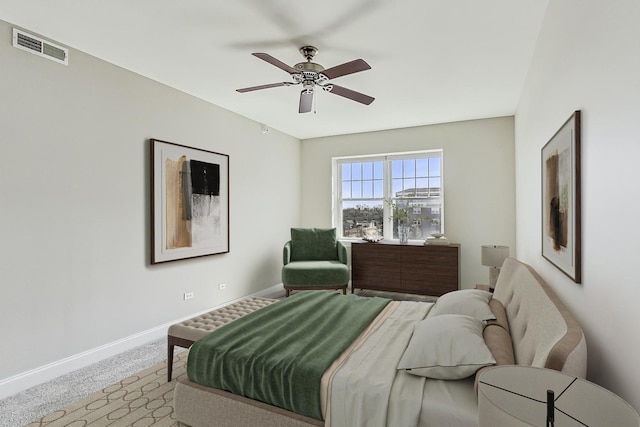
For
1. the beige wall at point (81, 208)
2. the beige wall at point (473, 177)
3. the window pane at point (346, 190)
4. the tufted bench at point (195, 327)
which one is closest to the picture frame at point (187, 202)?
the beige wall at point (81, 208)

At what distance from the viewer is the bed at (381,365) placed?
1.41 metres

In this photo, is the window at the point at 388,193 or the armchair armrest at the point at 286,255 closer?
the armchair armrest at the point at 286,255

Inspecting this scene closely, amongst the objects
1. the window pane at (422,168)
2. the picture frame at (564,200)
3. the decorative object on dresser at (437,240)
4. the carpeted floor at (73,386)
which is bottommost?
the carpeted floor at (73,386)

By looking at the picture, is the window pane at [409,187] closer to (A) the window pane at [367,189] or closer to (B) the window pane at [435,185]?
(B) the window pane at [435,185]

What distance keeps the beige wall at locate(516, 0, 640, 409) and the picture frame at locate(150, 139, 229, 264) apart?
3.44 m

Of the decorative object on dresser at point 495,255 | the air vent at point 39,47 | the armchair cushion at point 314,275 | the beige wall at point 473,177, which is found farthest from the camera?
the beige wall at point 473,177

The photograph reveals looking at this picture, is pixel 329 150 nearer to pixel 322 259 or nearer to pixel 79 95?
pixel 322 259

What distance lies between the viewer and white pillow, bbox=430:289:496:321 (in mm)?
2110

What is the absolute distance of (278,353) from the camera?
1.85m

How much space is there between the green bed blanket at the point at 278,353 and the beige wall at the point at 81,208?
1559 millimetres

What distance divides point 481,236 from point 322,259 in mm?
2370

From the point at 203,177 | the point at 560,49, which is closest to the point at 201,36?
the point at 203,177

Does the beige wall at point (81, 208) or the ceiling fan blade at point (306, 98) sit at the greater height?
the ceiling fan blade at point (306, 98)

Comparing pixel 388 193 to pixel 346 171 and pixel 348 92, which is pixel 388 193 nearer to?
pixel 346 171
